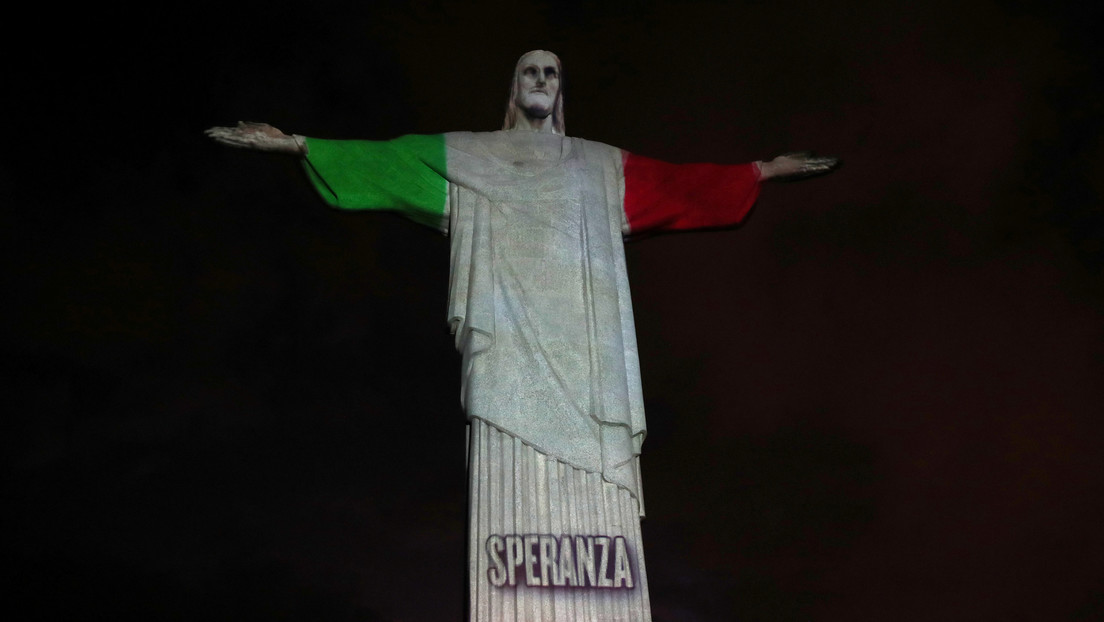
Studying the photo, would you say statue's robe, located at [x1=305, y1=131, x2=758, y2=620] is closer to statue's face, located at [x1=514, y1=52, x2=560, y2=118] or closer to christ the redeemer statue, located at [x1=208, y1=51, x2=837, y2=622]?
christ the redeemer statue, located at [x1=208, y1=51, x2=837, y2=622]

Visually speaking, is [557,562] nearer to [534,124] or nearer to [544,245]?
[544,245]

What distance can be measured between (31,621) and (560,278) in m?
6.84

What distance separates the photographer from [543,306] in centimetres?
716

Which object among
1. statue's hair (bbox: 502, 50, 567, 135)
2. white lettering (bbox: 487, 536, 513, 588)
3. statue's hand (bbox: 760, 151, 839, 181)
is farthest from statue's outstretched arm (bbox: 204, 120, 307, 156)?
statue's hand (bbox: 760, 151, 839, 181)

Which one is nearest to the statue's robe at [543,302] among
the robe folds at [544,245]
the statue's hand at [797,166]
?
the robe folds at [544,245]

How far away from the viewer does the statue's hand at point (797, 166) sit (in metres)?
7.98

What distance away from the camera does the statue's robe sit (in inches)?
258

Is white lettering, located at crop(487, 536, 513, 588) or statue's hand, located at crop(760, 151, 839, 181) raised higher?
statue's hand, located at crop(760, 151, 839, 181)

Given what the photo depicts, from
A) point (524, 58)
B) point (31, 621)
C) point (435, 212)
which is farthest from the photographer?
point (31, 621)

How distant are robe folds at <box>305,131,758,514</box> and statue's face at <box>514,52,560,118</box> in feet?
0.62

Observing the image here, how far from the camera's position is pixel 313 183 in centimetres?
755

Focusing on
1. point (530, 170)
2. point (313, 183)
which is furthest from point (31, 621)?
point (530, 170)

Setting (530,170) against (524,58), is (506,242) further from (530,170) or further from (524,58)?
(524,58)

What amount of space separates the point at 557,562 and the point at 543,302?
1.53 metres
